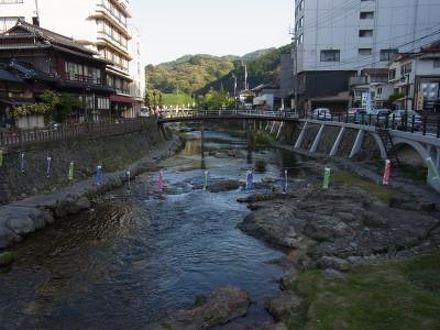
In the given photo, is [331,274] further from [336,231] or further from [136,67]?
[136,67]

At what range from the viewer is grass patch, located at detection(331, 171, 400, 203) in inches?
956

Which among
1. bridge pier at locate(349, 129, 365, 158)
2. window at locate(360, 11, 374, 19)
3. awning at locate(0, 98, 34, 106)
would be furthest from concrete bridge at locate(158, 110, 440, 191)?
awning at locate(0, 98, 34, 106)

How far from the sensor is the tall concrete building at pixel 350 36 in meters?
69.5

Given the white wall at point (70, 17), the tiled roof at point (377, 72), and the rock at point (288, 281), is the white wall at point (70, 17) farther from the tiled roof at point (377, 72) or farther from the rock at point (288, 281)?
the rock at point (288, 281)

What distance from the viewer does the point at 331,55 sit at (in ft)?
237

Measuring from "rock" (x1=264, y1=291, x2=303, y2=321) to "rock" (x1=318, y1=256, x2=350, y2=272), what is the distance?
2.16 metres

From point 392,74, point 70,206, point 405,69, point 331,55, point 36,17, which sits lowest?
point 70,206

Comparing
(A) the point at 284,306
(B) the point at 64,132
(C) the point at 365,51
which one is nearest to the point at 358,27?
(C) the point at 365,51

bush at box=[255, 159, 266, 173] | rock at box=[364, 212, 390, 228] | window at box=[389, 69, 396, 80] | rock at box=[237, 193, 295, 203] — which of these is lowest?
bush at box=[255, 159, 266, 173]

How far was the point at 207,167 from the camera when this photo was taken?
42.7 metres

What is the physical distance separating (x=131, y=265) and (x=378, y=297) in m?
9.17

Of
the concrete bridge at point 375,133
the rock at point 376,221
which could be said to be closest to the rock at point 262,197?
the rock at point 376,221

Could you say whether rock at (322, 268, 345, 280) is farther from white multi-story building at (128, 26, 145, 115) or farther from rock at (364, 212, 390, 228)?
white multi-story building at (128, 26, 145, 115)

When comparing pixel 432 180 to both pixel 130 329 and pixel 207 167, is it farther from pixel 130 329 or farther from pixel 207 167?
pixel 207 167
